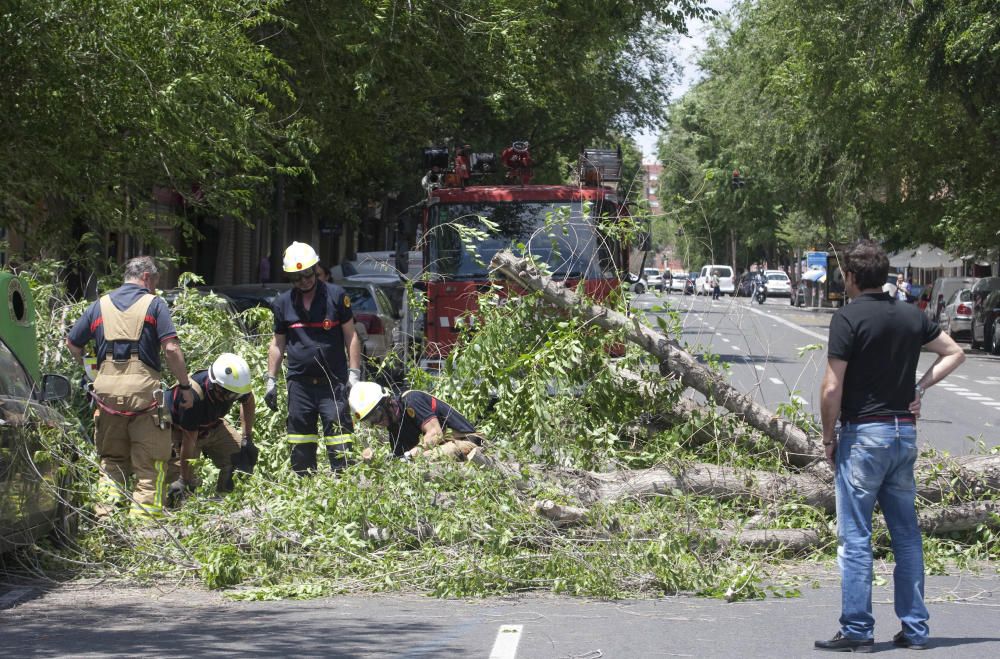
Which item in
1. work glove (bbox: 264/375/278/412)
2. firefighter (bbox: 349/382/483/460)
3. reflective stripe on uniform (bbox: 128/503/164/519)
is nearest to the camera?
reflective stripe on uniform (bbox: 128/503/164/519)

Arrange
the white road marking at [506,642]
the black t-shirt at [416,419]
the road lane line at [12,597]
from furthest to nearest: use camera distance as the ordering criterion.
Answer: the black t-shirt at [416,419] → the road lane line at [12,597] → the white road marking at [506,642]

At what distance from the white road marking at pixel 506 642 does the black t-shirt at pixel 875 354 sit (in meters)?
1.70

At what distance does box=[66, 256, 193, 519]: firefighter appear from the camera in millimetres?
8742

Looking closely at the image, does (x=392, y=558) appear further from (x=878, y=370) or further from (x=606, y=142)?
(x=606, y=142)

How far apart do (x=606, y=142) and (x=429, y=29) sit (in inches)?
767

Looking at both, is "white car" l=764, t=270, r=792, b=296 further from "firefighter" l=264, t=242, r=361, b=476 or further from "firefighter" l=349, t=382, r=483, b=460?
"firefighter" l=349, t=382, r=483, b=460

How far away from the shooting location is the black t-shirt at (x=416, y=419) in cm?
857

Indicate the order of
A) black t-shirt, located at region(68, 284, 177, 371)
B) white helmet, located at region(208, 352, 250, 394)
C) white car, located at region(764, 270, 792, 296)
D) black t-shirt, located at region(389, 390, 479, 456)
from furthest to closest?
white car, located at region(764, 270, 792, 296)
white helmet, located at region(208, 352, 250, 394)
black t-shirt, located at region(68, 284, 177, 371)
black t-shirt, located at region(389, 390, 479, 456)

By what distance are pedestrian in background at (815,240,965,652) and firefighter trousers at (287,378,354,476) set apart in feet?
13.7

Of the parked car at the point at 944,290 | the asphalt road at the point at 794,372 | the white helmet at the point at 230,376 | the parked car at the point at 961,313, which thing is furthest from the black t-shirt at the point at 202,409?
the parked car at the point at 944,290

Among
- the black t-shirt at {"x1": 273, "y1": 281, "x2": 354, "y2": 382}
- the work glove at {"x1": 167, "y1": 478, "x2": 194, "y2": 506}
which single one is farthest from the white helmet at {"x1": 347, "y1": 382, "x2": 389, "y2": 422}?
the work glove at {"x1": 167, "y1": 478, "x2": 194, "y2": 506}

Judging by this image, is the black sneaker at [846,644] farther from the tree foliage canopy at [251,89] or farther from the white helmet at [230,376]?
the tree foliage canopy at [251,89]

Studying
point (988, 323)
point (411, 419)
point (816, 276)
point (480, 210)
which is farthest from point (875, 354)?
point (816, 276)

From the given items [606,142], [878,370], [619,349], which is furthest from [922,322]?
[606,142]
